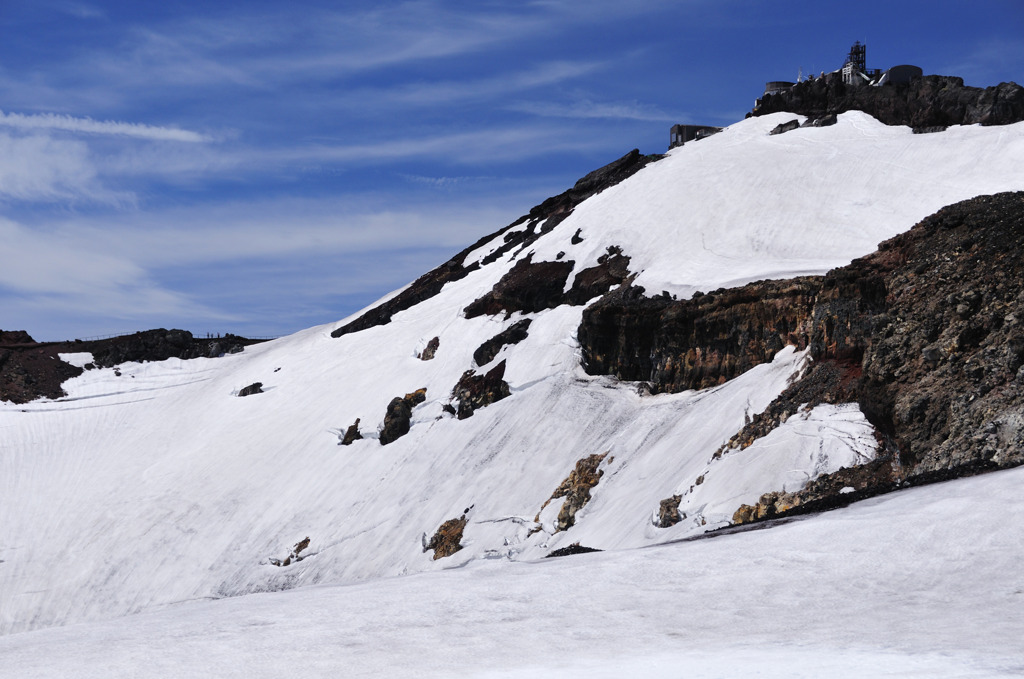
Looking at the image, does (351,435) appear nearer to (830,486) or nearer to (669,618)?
(830,486)

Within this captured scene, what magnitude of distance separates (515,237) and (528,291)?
753 inches

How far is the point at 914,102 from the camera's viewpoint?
5788 centimetres

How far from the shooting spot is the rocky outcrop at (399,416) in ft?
140

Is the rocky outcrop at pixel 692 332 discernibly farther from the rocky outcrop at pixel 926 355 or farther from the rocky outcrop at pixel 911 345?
the rocky outcrop at pixel 926 355

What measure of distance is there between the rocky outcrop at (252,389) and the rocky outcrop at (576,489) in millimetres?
28114

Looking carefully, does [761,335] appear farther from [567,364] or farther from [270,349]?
[270,349]

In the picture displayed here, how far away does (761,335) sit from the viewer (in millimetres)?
32344

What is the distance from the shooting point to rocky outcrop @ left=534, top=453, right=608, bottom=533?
30250 millimetres

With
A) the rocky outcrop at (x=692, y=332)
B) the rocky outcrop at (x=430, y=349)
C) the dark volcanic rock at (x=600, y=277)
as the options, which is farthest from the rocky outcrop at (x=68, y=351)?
the rocky outcrop at (x=692, y=332)

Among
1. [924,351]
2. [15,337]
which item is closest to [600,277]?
[924,351]

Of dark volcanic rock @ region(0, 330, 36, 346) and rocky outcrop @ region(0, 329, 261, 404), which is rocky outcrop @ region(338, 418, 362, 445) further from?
dark volcanic rock @ region(0, 330, 36, 346)

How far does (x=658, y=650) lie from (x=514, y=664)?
1.68 m

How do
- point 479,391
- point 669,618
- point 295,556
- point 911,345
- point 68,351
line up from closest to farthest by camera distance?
point 669,618 → point 911,345 → point 295,556 → point 479,391 → point 68,351

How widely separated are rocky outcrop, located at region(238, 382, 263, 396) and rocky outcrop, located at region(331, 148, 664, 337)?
7.79m
